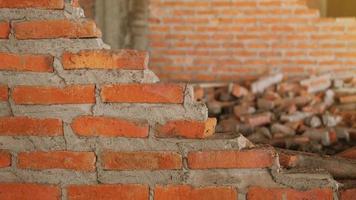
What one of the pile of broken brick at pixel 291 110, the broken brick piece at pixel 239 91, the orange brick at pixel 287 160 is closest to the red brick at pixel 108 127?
the orange brick at pixel 287 160

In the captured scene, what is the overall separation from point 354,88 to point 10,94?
14.1 ft

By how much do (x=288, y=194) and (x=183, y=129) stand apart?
19.2 inches

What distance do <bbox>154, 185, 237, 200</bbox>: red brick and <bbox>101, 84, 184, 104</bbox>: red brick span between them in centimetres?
34

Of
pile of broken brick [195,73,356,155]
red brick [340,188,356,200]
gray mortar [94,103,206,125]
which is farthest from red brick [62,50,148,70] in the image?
pile of broken brick [195,73,356,155]

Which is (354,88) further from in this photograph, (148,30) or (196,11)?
(148,30)

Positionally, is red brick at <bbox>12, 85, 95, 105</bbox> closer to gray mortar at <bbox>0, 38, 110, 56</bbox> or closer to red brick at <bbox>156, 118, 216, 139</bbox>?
gray mortar at <bbox>0, 38, 110, 56</bbox>

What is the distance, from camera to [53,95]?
70.7 inches

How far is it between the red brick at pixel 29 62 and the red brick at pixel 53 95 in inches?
2.9

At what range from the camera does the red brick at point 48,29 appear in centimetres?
178

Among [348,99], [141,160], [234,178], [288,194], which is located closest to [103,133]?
[141,160]

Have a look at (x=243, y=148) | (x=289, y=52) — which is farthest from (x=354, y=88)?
(x=243, y=148)

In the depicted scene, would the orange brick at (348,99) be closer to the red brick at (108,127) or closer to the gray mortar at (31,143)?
the red brick at (108,127)

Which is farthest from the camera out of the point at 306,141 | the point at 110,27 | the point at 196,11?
the point at 196,11

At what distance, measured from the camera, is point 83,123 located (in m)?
1.80
